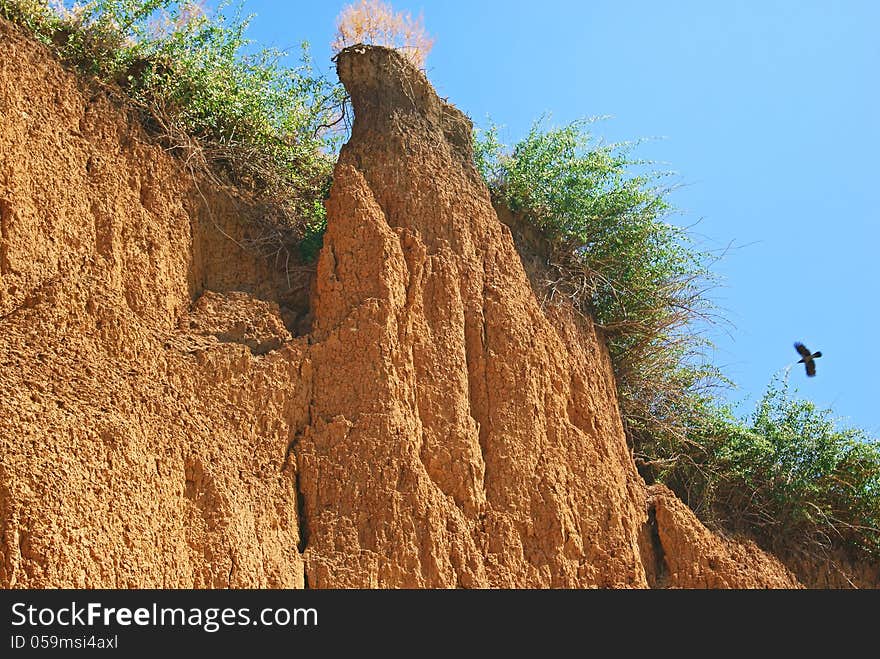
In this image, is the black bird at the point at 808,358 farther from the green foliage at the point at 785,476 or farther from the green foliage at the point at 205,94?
the green foliage at the point at 205,94

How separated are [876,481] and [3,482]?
852 centimetres

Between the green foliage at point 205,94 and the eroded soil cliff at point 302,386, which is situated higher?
the green foliage at point 205,94

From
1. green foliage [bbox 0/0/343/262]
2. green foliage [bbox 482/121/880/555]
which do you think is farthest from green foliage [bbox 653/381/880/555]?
green foliage [bbox 0/0/343/262]

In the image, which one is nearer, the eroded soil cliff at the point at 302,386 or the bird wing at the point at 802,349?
the eroded soil cliff at the point at 302,386

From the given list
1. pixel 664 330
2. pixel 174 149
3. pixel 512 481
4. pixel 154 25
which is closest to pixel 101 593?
pixel 512 481

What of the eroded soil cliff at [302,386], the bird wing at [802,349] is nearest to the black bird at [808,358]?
the bird wing at [802,349]

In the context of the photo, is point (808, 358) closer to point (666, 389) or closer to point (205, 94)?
point (666, 389)

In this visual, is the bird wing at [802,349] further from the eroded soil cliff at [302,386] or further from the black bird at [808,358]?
the eroded soil cliff at [302,386]

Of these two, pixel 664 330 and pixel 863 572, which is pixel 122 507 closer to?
pixel 664 330

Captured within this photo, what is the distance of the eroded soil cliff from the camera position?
594cm

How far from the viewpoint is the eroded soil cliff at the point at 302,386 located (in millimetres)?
5938

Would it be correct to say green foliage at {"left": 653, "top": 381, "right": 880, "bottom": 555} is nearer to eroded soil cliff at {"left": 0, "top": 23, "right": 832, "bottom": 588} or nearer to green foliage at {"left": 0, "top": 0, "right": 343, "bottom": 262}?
eroded soil cliff at {"left": 0, "top": 23, "right": 832, "bottom": 588}

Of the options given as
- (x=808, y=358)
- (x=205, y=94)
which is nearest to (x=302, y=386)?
(x=205, y=94)

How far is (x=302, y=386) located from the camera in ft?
24.7
